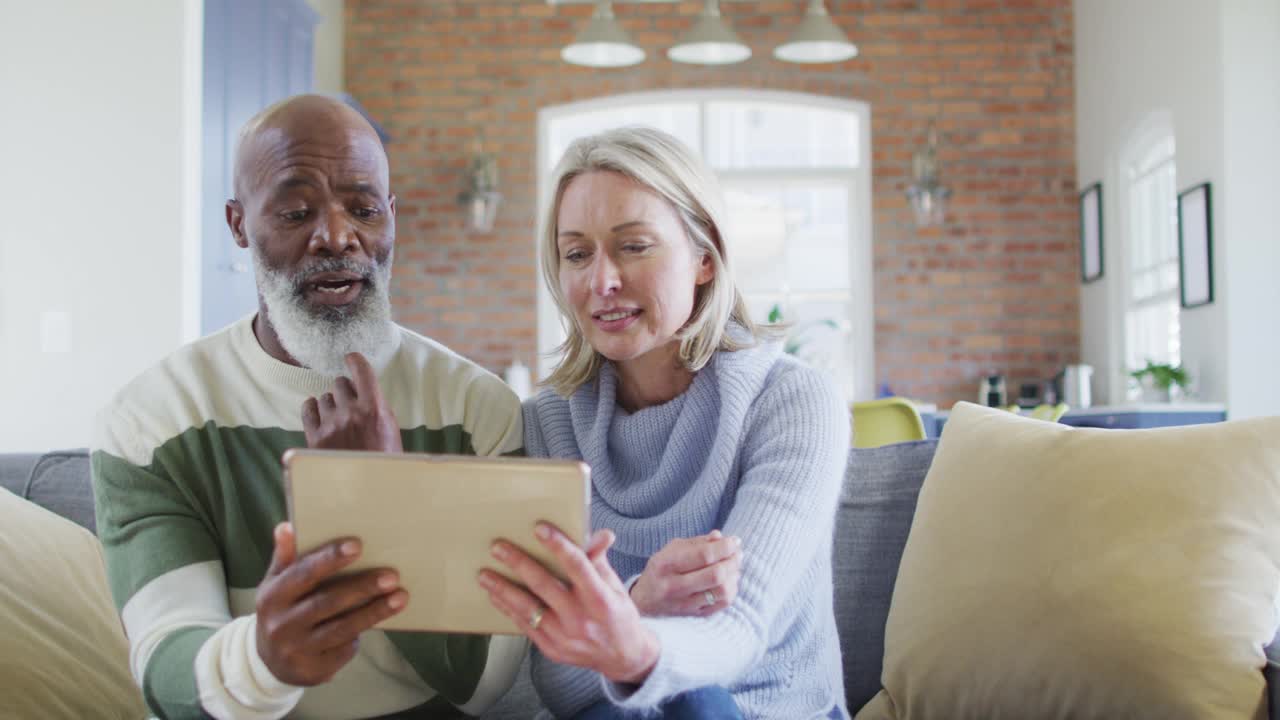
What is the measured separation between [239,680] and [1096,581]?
108cm

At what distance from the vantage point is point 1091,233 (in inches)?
267

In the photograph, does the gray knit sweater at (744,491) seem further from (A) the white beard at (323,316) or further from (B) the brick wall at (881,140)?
(B) the brick wall at (881,140)

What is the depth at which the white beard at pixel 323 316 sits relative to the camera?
145cm

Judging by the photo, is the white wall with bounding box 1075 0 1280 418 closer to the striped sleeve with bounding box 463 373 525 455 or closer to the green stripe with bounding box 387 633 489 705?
the striped sleeve with bounding box 463 373 525 455

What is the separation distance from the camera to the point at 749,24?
23.5 ft

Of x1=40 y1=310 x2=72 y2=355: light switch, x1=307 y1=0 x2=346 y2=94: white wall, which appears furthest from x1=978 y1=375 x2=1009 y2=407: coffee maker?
x1=40 y1=310 x2=72 y2=355: light switch

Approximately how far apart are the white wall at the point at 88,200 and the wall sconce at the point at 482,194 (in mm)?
2700

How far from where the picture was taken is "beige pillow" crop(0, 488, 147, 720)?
63.7 inches

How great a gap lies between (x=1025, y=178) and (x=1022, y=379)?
1.20 m

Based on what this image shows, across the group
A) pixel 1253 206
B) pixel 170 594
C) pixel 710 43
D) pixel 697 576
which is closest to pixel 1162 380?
pixel 1253 206

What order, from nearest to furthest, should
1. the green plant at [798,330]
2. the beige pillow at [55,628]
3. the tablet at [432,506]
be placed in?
the tablet at [432,506] → the beige pillow at [55,628] → the green plant at [798,330]

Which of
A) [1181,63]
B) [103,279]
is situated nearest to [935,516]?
[103,279]

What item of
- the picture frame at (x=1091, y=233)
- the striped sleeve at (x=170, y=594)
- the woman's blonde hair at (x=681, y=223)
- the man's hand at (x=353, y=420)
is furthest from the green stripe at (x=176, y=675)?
the picture frame at (x=1091, y=233)

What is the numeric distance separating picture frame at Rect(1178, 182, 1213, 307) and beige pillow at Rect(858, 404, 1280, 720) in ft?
12.4
